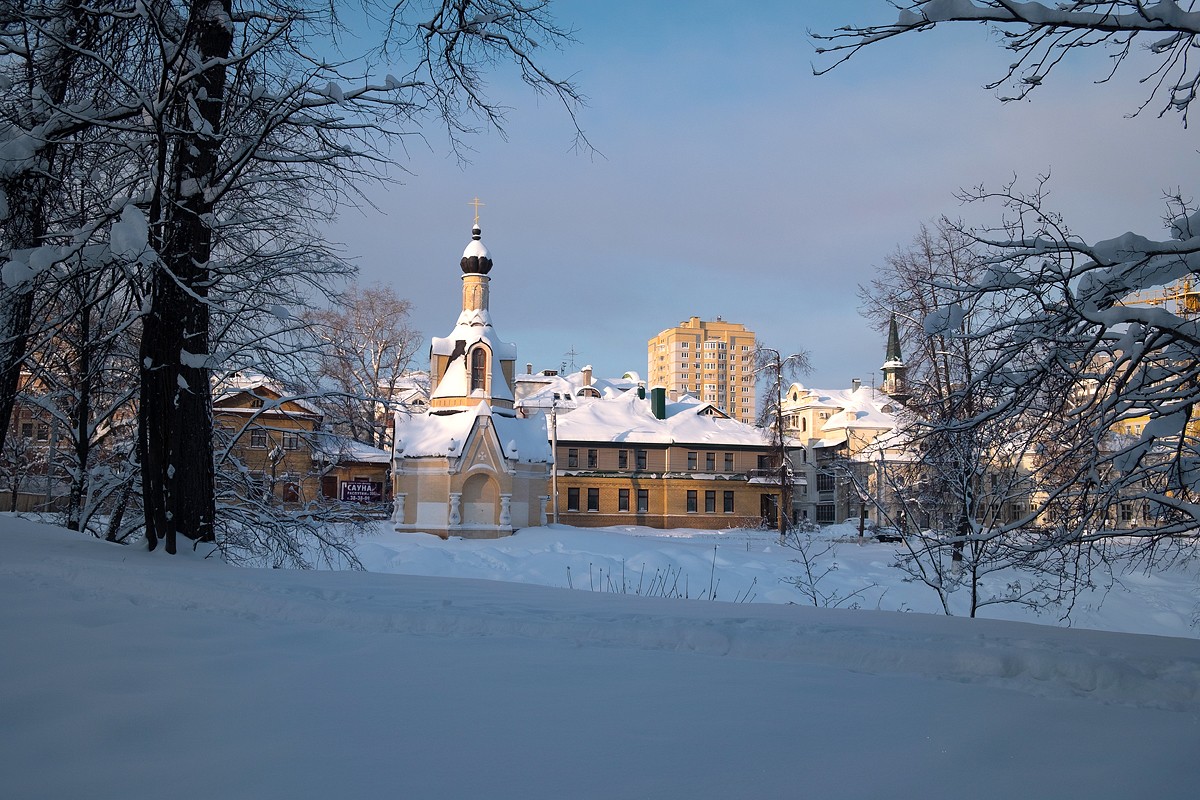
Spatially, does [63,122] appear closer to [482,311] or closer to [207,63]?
[207,63]

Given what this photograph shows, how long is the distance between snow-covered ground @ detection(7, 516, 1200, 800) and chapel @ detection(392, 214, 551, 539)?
34.5 meters

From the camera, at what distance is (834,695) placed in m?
4.06

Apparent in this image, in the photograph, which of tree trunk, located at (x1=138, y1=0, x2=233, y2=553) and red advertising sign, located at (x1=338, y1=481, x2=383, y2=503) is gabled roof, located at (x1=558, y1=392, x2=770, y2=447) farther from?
tree trunk, located at (x1=138, y1=0, x2=233, y2=553)

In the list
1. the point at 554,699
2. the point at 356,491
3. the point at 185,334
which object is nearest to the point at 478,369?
the point at 356,491

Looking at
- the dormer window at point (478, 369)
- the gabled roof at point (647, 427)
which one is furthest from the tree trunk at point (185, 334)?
the gabled roof at point (647, 427)

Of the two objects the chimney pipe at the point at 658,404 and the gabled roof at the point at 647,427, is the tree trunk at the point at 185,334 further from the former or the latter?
the chimney pipe at the point at 658,404

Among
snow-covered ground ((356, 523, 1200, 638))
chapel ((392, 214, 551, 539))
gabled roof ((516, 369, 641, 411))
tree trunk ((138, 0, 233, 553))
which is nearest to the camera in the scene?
tree trunk ((138, 0, 233, 553))

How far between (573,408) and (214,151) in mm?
53151

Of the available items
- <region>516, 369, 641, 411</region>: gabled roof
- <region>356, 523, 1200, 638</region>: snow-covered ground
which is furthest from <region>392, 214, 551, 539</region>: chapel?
<region>516, 369, 641, 411</region>: gabled roof

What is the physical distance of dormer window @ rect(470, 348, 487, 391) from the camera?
42875mm

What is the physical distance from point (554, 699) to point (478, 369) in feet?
130

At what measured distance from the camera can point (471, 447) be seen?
135 ft

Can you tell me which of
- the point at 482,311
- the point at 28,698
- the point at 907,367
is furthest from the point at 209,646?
the point at 482,311

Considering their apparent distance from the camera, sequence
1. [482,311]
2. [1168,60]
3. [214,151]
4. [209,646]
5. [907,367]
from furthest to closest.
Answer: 1. [482,311]
2. [907,367]
3. [214,151]
4. [1168,60]
5. [209,646]
